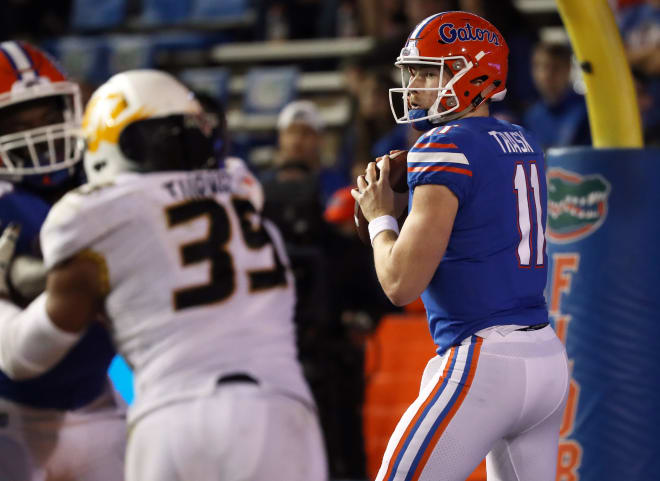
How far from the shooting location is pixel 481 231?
8.42 ft

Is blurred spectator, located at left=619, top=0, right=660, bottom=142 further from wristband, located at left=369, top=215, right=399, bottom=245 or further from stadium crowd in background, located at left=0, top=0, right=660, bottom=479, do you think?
wristband, located at left=369, top=215, right=399, bottom=245

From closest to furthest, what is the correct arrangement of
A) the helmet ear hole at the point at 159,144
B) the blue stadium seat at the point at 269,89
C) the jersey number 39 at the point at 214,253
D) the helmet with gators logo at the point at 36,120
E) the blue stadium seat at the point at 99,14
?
the jersey number 39 at the point at 214,253 < the helmet ear hole at the point at 159,144 < the helmet with gators logo at the point at 36,120 < the blue stadium seat at the point at 269,89 < the blue stadium seat at the point at 99,14

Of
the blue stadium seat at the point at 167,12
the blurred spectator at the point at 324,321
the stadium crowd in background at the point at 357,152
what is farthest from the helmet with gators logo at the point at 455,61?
the blue stadium seat at the point at 167,12

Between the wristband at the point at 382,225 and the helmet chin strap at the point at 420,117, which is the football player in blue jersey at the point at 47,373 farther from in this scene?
the helmet chin strap at the point at 420,117

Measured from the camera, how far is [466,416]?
250 cm

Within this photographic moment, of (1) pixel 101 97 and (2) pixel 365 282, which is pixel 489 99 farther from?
(2) pixel 365 282

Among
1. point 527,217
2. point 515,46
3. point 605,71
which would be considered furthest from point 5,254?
point 515,46

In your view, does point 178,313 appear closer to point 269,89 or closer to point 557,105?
point 557,105

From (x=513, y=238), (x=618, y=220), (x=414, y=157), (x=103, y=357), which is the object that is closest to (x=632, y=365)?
(x=618, y=220)

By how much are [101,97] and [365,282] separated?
12.1ft

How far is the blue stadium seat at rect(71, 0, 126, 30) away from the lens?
1150cm

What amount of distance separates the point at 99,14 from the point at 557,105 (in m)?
6.67

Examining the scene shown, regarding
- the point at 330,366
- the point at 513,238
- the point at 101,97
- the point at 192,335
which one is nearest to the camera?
the point at 192,335

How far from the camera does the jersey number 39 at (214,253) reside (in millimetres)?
2219
